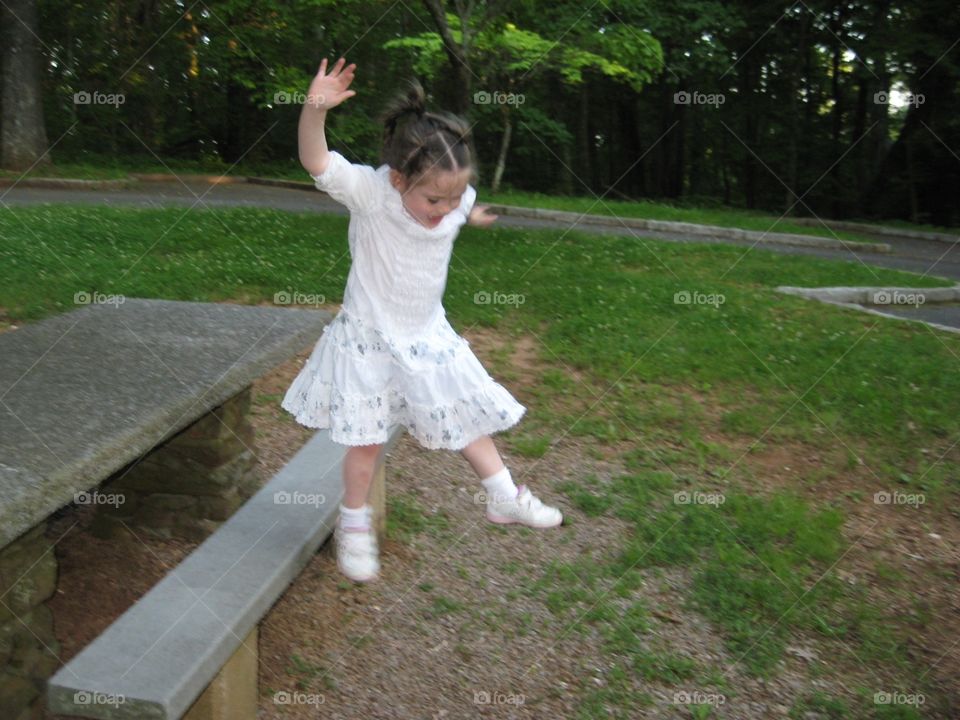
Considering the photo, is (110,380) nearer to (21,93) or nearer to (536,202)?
(536,202)

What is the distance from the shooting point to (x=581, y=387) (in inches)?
207

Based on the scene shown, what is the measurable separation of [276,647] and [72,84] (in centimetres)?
1907

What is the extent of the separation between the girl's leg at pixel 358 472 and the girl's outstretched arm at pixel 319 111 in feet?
2.83

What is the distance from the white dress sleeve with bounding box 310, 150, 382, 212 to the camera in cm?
274

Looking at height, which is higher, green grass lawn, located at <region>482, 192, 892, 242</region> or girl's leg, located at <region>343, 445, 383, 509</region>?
green grass lawn, located at <region>482, 192, 892, 242</region>

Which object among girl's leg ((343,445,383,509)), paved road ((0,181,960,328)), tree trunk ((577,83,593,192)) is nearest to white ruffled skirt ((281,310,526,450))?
girl's leg ((343,445,383,509))

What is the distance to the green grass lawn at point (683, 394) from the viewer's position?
132 inches

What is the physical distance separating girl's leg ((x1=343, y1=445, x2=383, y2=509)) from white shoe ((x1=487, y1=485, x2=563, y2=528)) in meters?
0.44

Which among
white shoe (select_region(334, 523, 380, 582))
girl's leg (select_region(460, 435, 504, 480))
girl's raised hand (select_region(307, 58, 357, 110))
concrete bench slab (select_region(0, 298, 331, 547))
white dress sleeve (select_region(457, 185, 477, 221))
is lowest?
white shoe (select_region(334, 523, 380, 582))

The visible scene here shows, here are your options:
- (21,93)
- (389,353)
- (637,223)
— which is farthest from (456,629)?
(21,93)

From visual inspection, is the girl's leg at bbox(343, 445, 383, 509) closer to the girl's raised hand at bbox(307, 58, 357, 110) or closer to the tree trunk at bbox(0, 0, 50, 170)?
the girl's raised hand at bbox(307, 58, 357, 110)

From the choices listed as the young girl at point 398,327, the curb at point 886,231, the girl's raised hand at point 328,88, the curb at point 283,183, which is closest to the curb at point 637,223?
the curb at point 886,231

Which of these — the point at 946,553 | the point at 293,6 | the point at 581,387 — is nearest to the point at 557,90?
the point at 293,6

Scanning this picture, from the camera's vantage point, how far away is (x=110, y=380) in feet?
9.18
